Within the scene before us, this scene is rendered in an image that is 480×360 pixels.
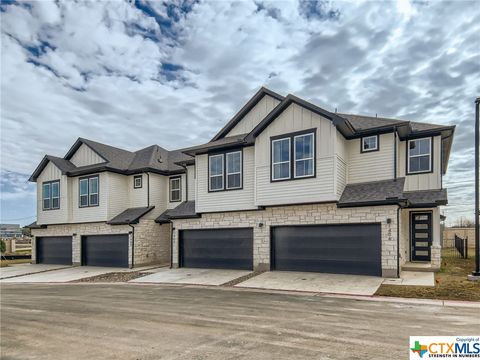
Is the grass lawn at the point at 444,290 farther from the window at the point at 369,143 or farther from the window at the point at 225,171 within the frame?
the window at the point at 225,171

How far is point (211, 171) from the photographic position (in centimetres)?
1822

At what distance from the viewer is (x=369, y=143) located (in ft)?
50.0

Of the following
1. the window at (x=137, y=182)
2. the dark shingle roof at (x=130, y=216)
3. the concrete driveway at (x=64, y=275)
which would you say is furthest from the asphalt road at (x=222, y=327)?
the window at (x=137, y=182)

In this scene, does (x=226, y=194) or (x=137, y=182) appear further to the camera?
(x=137, y=182)

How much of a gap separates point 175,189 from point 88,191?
19.3ft

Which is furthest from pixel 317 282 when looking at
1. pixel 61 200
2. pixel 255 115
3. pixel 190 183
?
pixel 61 200

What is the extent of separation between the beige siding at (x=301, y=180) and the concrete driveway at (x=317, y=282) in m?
3.14

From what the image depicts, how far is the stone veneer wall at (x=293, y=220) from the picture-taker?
519 inches

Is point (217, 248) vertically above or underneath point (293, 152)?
underneath

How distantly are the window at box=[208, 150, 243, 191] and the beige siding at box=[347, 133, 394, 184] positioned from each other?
5.32 m

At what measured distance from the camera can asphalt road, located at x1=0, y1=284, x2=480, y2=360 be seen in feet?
18.9

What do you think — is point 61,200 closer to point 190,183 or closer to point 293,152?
point 190,183

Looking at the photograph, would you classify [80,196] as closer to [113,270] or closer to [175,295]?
[113,270]

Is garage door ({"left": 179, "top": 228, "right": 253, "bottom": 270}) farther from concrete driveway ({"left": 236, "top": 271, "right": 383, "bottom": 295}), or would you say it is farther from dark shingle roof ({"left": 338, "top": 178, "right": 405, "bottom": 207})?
dark shingle roof ({"left": 338, "top": 178, "right": 405, "bottom": 207})
